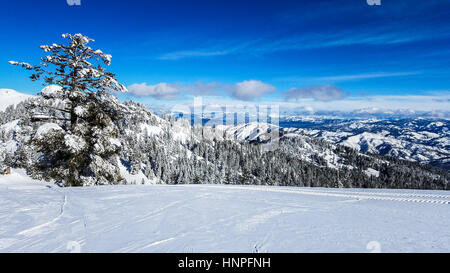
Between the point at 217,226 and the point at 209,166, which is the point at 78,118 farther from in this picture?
the point at 209,166

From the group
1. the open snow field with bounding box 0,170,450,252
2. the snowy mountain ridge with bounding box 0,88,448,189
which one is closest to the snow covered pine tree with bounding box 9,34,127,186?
the snowy mountain ridge with bounding box 0,88,448,189

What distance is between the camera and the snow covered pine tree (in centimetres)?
1376

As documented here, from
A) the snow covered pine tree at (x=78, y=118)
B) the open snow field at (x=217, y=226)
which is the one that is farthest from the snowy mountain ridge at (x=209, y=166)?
the open snow field at (x=217, y=226)

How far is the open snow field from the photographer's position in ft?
13.8

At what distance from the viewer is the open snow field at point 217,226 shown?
4.20 m

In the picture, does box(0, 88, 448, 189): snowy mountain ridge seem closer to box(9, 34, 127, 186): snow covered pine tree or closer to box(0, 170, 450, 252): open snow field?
box(9, 34, 127, 186): snow covered pine tree

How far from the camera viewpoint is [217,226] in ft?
17.5

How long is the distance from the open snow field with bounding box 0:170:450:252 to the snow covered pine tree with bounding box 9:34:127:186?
20.9 ft

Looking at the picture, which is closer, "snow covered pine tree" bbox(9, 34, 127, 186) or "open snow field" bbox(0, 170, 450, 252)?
"open snow field" bbox(0, 170, 450, 252)

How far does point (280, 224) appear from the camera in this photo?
550 centimetres

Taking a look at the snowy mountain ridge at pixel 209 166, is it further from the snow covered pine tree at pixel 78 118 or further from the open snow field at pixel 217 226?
the open snow field at pixel 217 226
